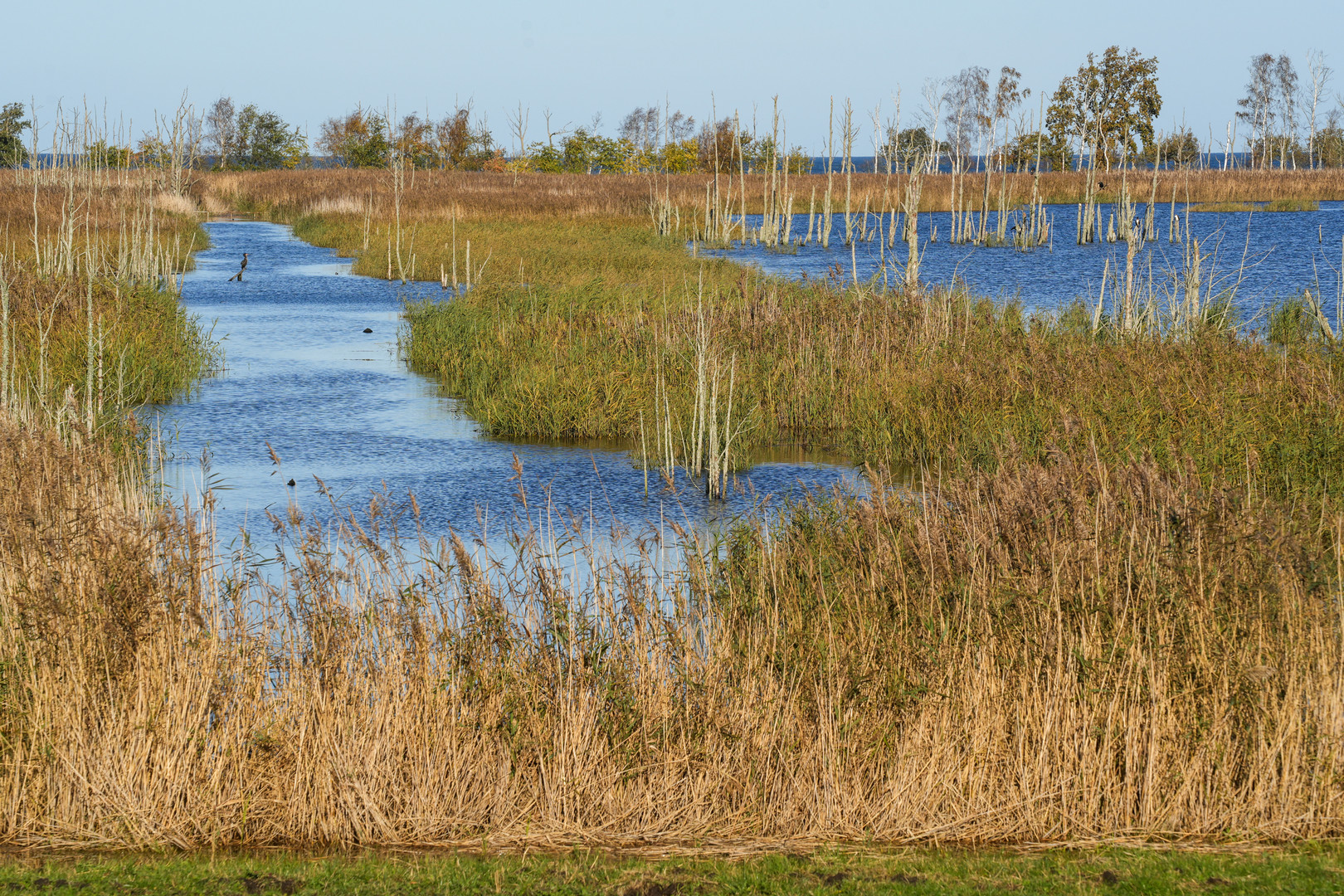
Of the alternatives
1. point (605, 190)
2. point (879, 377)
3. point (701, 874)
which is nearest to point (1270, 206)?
point (605, 190)

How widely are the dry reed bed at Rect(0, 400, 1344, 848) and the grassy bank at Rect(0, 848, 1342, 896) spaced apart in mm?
198

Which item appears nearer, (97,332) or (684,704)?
(684,704)

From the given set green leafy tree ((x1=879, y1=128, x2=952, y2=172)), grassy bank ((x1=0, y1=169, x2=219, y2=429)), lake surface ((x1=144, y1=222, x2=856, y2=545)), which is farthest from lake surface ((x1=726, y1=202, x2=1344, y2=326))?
grassy bank ((x1=0, y1=169, x2=219, y2=429))

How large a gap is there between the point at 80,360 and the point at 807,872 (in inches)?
475

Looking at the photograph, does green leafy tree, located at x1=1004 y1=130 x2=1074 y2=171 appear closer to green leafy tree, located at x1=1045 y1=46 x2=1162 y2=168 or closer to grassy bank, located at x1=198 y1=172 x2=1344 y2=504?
green leafy tree, located at x1=1045 y1=46 x2=1162 y2=168

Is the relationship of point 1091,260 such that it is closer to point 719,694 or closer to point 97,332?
point 97,332

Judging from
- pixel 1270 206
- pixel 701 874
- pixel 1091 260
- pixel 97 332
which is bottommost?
pixel 701 874

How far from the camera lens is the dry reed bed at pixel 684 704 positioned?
16.0 feet

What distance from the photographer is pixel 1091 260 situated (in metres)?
31.6

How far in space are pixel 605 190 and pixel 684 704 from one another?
39080 millimetres

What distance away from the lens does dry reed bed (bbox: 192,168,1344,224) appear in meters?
38.2

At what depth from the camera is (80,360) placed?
13852 millimetres

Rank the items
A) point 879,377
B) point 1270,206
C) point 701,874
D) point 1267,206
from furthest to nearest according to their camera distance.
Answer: point 1267,206 < point 1270,206 < point 879,377 < point 701,874

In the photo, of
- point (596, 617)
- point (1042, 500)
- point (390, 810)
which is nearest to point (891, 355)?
point (1042, 500)
